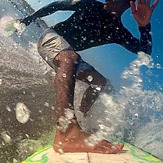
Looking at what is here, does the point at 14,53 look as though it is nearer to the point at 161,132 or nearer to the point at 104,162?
the point at 161,132

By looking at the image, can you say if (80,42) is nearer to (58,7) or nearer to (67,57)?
(58,7)

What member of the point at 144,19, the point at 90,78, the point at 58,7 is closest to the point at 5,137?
the point at 90,78

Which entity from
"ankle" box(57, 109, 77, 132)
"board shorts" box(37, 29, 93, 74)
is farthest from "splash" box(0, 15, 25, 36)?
"ankle" box(57, 109, 77, 132)

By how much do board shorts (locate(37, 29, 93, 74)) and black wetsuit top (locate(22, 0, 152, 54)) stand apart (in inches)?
4.1

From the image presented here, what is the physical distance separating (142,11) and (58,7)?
21.1 inches

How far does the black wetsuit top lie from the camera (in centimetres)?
215

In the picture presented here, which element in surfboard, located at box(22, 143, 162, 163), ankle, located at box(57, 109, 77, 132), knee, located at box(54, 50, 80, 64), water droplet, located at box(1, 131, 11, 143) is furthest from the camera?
water droplet, located at box(1, 131, 11, 143)

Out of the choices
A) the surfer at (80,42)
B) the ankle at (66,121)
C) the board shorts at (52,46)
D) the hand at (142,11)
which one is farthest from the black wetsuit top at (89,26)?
the ankle at (66,121)

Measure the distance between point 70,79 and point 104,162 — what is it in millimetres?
446

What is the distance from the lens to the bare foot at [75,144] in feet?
5.34

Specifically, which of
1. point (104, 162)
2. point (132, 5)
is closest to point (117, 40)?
point (132, 5)

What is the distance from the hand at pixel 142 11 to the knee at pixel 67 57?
381mm

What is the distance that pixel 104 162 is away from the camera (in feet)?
5.01

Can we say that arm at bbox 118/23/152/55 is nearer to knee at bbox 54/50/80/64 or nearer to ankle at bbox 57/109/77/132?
knee at bbox 54/50/80/64
